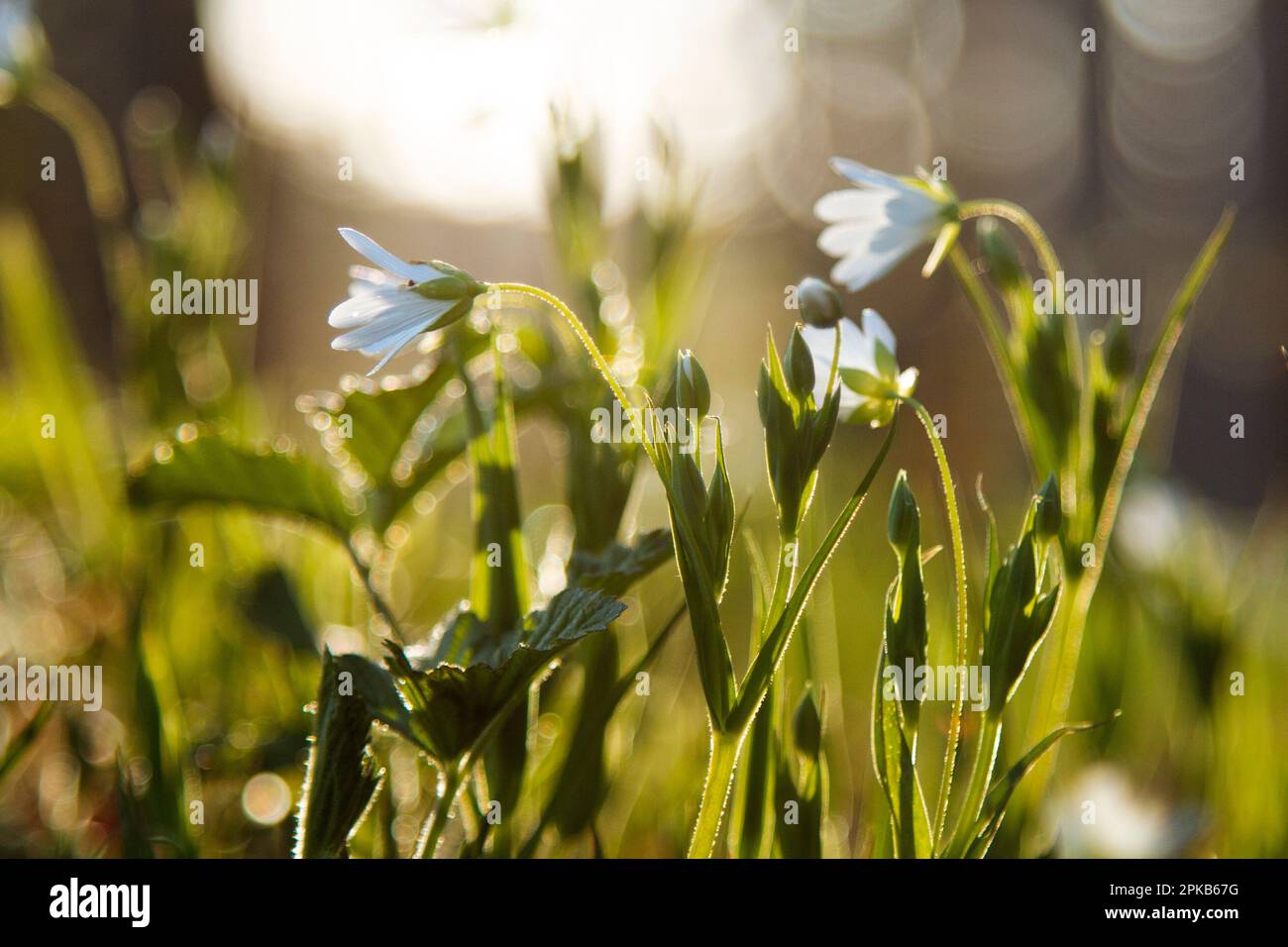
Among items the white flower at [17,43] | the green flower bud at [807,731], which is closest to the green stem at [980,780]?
the green flower bud at [807,731]

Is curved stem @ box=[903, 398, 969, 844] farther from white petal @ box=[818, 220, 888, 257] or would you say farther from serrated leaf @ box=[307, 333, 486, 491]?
serrated leaf @ box=[307, 333, 486, 491]

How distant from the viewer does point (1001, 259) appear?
0.96 meters

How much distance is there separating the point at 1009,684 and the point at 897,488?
17cm

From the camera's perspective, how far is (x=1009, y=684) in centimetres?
76

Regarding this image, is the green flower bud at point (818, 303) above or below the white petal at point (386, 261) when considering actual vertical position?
below

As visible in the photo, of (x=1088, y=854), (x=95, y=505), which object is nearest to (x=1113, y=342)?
(x=1088, y=854)

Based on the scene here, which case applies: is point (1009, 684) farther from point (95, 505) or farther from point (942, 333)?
point (942, 333)

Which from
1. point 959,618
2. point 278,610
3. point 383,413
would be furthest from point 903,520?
point 278,610

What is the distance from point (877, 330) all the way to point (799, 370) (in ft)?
0.65

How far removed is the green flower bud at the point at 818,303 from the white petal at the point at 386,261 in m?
0.28

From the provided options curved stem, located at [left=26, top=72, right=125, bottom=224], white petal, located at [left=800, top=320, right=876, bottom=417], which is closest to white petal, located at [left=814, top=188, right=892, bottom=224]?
white petal, located at [left=800, top=320, right=876, bottom=417]

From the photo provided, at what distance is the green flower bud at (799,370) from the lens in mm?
741

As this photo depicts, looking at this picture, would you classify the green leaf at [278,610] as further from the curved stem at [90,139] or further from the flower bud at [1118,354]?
the flower bud at [1118,354]
